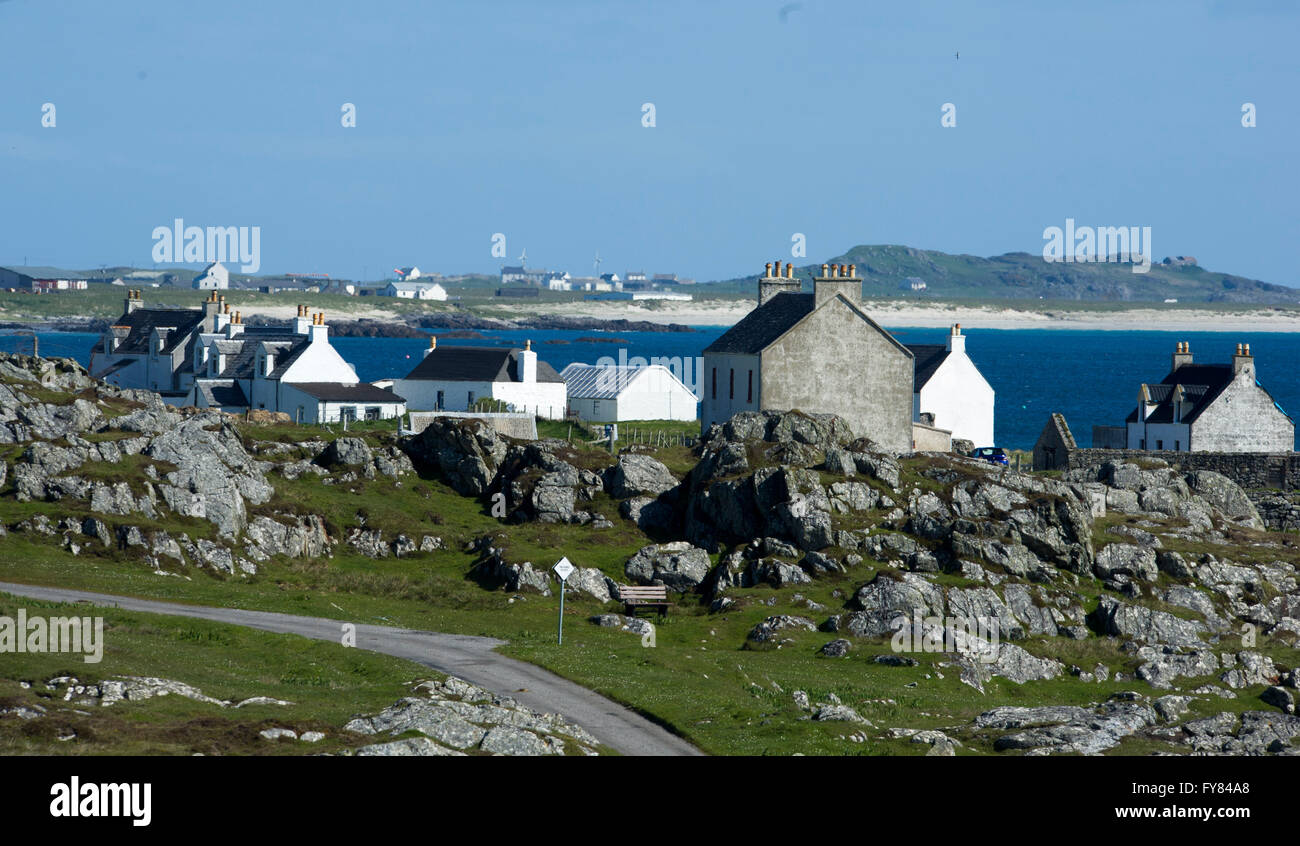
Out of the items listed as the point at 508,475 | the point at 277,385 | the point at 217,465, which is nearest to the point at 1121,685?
the point at 508,475

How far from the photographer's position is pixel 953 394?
8444cm

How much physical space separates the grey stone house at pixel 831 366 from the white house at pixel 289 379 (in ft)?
87.3

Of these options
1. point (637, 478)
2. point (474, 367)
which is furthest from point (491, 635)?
point (474, 367)

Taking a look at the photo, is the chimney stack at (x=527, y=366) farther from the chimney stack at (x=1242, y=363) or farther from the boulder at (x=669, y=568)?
the chimney stack at (x=1242, y=363)

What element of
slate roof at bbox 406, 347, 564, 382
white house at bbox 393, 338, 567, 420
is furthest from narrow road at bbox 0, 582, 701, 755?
slate roof at bbox 406, 347, 564, 382

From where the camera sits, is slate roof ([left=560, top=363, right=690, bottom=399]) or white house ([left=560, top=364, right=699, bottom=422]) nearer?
white house ([left=560, top=364, right=699, bottom=422])

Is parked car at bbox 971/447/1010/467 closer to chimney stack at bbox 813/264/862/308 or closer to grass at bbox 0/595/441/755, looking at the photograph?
chimney stack at bbox 813/264/862/308

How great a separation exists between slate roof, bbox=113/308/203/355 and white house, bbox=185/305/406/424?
4.69 m

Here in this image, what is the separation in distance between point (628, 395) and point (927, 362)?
21520 mm

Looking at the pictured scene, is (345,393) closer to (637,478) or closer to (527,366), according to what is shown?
(527,366)

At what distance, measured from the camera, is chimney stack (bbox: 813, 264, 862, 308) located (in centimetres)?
6888

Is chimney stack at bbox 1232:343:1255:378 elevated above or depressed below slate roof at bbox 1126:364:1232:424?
above
